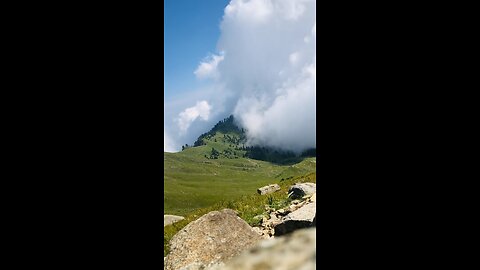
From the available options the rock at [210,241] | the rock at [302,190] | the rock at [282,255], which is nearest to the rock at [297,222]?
the rock at [282,255]

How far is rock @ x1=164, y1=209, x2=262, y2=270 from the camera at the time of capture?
7.95m

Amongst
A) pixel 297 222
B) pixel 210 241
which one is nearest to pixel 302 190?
pixel 297 222

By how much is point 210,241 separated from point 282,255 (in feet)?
7.63

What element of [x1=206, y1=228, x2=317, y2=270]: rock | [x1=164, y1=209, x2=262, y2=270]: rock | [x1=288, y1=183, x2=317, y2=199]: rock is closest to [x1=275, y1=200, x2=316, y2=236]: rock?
[x1=206, y1=228, x2=317, y2=270]: rock

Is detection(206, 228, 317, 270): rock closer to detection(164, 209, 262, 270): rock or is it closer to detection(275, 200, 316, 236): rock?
detection(164, 209, 262, 270): rock

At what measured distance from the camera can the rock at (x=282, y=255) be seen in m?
6.04

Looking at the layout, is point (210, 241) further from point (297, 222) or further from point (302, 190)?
point (302, 190)

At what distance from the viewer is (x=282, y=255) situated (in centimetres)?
641

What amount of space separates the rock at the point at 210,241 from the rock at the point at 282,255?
0.33 m
